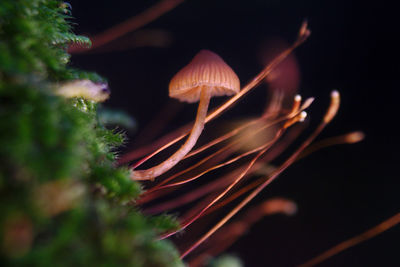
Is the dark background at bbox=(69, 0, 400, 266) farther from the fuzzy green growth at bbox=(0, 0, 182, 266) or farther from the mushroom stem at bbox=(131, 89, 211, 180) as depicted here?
the fuzzy green growth at bbox=(0, 0, 182, 266)

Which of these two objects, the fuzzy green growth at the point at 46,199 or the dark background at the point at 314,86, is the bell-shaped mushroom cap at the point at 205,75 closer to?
the fuzzy green growth at the point at 46,199

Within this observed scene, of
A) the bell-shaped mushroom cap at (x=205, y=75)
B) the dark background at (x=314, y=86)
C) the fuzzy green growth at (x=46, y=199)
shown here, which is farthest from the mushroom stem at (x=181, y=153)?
the dark background at (x=314, y=86)

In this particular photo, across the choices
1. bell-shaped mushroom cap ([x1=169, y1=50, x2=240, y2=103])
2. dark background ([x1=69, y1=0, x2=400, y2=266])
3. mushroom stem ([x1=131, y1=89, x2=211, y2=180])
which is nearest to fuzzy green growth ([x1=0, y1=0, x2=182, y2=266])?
mushroom stem ([x1=131, y1=89, x2=211, y2=180])

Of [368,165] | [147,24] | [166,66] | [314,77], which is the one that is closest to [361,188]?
[368,165]

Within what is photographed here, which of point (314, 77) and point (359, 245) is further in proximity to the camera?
point (314, 77)

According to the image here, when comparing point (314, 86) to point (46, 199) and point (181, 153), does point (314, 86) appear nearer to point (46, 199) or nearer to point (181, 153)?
point (181, 153)

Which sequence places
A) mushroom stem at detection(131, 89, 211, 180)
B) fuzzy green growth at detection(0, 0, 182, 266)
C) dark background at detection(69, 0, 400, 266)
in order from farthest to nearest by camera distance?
1. dark background at detection(69, 0, 400, 266)
2. mushroom stem at detection(131, 89, 211, 180)
3. fuzzy green growth at detection(0, 0, 182, 266)

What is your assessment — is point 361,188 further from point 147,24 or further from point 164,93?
point 147,24
